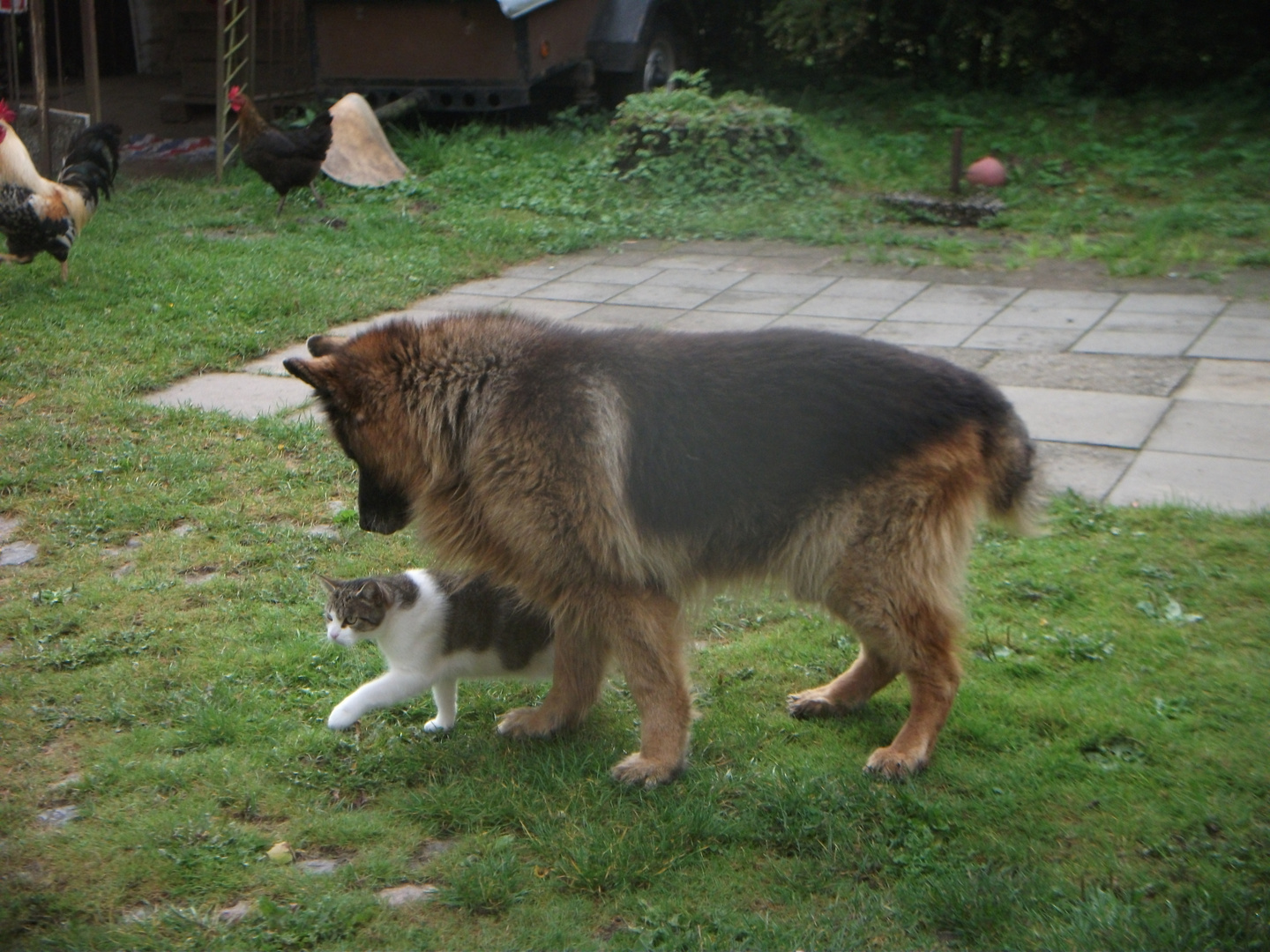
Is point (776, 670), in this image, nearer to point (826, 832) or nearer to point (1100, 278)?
point (826, 832)

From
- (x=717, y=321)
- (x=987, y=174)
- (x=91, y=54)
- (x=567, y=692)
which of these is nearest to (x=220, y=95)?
(x=91, y=54)

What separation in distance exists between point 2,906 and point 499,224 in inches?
325

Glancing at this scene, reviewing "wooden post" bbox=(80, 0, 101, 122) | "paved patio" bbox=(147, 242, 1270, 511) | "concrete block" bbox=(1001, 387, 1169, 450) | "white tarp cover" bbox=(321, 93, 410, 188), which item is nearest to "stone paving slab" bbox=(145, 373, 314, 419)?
"paved patio" bbox=(147, 242, 1270, 511)

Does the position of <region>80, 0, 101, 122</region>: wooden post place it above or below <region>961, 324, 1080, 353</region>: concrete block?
above

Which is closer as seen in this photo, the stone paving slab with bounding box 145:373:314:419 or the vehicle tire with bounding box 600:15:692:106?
the stone paving slab with bounding box 145:373:314:419

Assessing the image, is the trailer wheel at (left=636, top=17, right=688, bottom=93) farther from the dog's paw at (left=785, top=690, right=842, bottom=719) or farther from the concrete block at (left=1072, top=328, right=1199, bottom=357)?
the dog's paw at (left=785, top=690, right=842, bottom=719)

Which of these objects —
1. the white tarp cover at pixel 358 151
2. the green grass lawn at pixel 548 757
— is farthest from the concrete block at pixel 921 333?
the white tarp cover at pixel 358 151

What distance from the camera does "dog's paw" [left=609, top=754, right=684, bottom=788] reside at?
3.52m

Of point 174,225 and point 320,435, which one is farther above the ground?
point 174,225

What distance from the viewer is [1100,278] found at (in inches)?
359

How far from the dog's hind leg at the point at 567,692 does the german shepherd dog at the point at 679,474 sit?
0.15m

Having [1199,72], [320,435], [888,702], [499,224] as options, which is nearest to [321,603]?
[320,435]

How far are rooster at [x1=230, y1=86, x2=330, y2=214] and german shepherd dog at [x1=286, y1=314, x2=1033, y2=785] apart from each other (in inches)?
304

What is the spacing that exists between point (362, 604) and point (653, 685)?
955 mm
